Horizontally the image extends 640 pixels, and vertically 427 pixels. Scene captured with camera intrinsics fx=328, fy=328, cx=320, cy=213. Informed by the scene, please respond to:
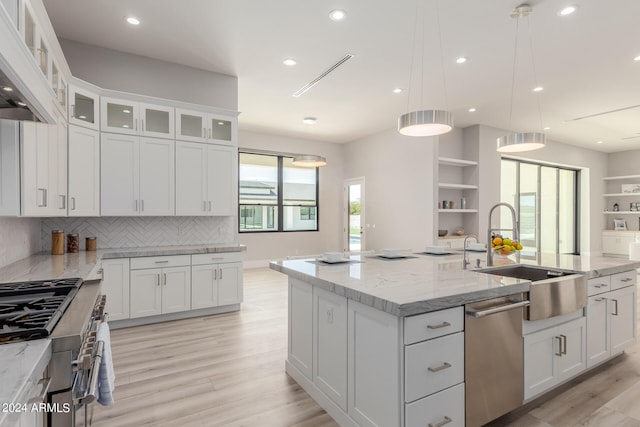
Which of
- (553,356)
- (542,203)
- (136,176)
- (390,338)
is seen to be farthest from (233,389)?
(542,203)

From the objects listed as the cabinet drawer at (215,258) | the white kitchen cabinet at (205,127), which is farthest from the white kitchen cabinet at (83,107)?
the cabinet drawer at (215,258)

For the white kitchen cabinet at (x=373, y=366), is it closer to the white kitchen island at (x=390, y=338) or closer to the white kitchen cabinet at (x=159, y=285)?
the white kitchen island at (x=390, y=338)

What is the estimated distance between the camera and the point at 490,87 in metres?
5.00

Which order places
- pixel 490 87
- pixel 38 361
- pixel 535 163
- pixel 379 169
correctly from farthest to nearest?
pixel 535 163 → pixel 379 169 → pixel 490 87 → pixel 38 361

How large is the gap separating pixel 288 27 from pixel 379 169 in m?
4.70

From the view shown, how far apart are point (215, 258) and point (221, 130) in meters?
1.72

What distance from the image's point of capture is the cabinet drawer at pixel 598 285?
253cm

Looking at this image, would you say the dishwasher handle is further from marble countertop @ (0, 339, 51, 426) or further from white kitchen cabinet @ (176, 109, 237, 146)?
white kitchen cabinet @ (176, 109, 237, 146)

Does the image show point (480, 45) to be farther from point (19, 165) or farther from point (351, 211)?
point (351, 211)

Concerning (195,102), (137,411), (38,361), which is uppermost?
(195,102)

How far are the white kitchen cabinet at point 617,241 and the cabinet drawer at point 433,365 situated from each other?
10.9 m

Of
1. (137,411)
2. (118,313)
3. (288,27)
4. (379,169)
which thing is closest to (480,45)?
(288,27)

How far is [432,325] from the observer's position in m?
1.66

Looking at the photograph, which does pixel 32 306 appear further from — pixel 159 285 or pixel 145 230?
pixel 145 230
